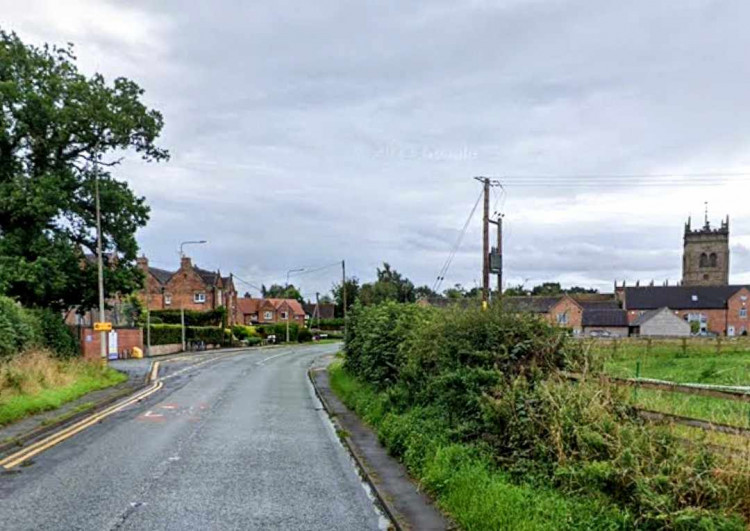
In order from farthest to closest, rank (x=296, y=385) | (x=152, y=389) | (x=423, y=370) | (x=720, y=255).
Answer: (x=720, y=255) < (x=296, y=385) < (x=152, y=389) < (x=423, y=370)

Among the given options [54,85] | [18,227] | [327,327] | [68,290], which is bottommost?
[327,327]

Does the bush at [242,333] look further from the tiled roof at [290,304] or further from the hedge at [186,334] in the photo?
the tiled roof at [290,304]

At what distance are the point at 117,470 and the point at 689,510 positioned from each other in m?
8.13

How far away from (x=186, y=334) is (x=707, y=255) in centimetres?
11754

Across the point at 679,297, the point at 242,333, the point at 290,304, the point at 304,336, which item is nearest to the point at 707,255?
the point at 679,297

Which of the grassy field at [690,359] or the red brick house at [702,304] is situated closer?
the grassy field at [690,359]

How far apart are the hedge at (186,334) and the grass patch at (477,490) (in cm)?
4804

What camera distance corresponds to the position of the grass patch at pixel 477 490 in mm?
5621

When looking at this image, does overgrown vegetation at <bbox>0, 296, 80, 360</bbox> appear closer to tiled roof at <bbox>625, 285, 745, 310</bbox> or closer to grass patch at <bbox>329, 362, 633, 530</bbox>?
grass patch at <bbox>329, 362, 633, 530</bbox>

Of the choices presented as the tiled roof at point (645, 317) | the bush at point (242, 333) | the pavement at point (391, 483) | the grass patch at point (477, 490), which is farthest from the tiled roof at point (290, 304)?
the grass patch at point (477, 490)

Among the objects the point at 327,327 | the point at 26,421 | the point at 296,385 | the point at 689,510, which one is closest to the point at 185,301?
the point at 327,327

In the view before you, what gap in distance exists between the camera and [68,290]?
3066 centimetres

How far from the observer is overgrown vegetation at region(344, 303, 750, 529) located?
526 centimetres

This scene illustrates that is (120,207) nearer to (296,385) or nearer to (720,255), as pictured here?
(296,385)
